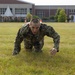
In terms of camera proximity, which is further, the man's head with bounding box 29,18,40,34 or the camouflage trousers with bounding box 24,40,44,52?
the camouflage trousers with bounding box 24,40,44,52

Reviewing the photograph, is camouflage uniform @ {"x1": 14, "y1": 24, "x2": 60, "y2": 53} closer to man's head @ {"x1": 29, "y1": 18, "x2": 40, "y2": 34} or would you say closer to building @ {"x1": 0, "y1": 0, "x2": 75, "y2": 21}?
man's head @ {"x1": 29, "y1": 18, "x2": 40, "y2": 34}

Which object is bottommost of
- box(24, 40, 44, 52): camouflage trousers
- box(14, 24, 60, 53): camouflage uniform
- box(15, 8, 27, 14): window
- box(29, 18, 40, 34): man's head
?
box(15, 8, 27, 14): window

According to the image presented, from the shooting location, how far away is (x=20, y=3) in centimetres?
9869

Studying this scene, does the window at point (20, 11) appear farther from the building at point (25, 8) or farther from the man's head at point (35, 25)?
the man's head at point (35, 25)

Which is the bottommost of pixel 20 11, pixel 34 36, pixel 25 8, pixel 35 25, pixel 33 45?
pixel 20 11

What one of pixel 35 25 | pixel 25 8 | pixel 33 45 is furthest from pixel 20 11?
pixel 35 25

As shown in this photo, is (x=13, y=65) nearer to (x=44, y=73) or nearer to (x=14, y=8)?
(x=44, y=73)

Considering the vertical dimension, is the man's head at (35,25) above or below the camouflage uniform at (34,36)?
above

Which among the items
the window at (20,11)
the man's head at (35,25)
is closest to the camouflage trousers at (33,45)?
the man's head at (35,25)

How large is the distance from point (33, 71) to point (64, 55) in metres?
1.67

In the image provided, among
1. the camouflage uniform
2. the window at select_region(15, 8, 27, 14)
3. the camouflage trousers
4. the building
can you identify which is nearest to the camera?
the camouflage uniform

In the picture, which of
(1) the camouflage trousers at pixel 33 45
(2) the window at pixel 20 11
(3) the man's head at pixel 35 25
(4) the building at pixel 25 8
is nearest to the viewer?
(3) the man's head at pixel 35 25

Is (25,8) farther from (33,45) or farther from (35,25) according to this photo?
(35,25)

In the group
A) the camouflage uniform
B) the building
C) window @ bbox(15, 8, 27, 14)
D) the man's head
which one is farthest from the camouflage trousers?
window @ bbox(15, 8, 27, 14)
